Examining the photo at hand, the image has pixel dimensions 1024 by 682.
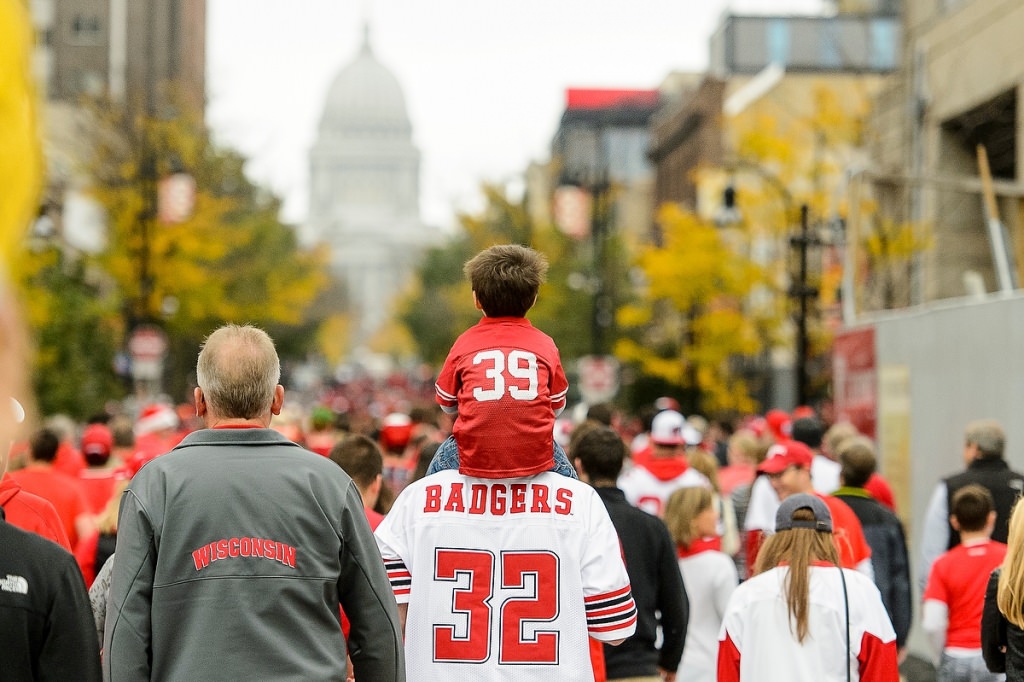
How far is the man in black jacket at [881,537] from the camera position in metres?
8.76

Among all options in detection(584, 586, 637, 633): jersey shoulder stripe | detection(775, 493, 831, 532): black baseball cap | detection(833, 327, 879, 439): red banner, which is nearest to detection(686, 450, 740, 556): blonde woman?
detection(775, 493, 831, 532): black baseball cap

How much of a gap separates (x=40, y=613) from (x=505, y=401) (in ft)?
6.39

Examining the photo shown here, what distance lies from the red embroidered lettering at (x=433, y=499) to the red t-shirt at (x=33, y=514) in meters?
1.22

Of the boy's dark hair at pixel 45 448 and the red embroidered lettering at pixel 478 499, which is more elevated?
the red embroidered lettering at pixel 478 499

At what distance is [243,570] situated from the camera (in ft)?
12.6

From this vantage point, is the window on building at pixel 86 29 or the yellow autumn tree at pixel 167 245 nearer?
the yellow autumn tree at pixel 167 245

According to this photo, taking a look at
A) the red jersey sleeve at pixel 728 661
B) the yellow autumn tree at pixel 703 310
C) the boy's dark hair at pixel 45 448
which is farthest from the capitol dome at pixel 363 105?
the red jersey sleeve at pixel 728 661

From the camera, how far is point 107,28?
43.0 metres

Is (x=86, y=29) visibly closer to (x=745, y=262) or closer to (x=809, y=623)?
(x=745, y=262)

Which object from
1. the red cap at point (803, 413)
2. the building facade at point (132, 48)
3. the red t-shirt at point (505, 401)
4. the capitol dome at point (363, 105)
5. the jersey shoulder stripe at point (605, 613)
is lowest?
the jersey shoulder stripe at point (605, 613)

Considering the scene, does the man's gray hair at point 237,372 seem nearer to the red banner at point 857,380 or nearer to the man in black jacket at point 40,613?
the man in black jacket at point 40,613

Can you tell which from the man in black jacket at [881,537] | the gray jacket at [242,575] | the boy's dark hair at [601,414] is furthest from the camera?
the boy's dark hair at [601,414]

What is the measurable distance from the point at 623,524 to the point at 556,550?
1938 mm

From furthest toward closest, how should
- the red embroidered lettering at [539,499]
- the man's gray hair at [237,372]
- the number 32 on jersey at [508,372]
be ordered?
the red embroidered lettering at [539,499], the number 32 on jersey at [508,372], the man's gray hair at [237,372]
